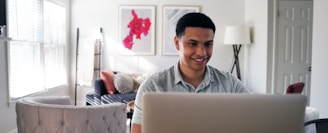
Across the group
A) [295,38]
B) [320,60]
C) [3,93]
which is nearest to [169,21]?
[295,38]

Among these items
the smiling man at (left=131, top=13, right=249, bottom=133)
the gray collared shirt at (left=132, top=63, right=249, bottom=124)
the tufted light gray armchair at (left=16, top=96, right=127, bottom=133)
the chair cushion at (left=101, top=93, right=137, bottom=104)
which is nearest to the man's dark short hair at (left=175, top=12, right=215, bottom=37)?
the smiling man at (left=131, top=13, right=249, bottom=133)

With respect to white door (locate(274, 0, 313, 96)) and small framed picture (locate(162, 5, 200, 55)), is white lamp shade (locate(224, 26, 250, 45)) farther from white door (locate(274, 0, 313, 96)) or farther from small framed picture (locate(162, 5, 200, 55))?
small framed picture (locate(162, 5, 200, 55))

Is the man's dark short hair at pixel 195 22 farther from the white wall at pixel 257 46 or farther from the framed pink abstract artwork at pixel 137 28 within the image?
the framed pink abstract artwork at pixel 137 28

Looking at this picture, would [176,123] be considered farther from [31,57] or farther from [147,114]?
[31,57]

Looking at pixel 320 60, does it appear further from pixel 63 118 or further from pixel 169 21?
pixel 63 118

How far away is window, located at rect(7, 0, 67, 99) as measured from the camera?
3.61 metres

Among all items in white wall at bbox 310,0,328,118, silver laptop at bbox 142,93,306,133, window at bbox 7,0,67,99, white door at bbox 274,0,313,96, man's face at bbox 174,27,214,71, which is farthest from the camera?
white door at bbox 274,0,313,96

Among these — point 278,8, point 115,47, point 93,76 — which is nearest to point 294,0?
point 278,8

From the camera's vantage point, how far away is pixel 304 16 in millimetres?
4539

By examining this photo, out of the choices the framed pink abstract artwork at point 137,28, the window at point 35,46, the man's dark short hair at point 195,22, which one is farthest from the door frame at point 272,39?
the man's dark short hair at point 195,22

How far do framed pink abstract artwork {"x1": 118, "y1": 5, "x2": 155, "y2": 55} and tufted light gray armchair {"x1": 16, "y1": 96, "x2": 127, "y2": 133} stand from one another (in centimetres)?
326

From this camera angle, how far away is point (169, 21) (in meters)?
5.55

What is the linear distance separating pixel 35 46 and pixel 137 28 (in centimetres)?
195

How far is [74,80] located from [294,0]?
418cm
